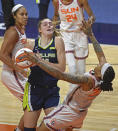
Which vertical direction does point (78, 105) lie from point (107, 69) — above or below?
below

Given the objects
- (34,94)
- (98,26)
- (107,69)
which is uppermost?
(107,69)

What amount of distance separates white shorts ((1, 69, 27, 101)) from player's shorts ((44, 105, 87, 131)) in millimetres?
893

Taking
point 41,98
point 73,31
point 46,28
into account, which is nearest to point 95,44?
point 46,28

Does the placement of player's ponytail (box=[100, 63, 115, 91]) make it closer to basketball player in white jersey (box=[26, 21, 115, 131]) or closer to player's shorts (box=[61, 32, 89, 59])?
basketball player in white jersey (box=[26, 21, 115, 131])

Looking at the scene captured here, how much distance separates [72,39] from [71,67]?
51 centimetres

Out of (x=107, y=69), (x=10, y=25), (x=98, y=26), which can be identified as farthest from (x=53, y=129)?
(x=98, y=26)

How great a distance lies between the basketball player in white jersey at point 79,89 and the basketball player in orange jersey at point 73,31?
2.57 meters

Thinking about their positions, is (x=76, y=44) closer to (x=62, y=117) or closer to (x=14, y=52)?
(x=14, y=52)

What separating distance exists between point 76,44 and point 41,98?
2.67 m

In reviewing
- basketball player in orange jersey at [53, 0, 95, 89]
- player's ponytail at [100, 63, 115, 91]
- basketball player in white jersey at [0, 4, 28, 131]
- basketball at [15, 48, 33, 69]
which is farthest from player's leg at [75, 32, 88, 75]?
player's ponytail at [100, 63, 115, 91]

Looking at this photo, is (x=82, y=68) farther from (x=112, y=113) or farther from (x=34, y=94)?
(x=34, y=94)

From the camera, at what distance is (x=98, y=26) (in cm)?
1497

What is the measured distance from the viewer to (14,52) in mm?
6316

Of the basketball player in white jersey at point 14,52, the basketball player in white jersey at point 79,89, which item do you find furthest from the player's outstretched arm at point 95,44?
the basketball player in white jersey at point 14,52
